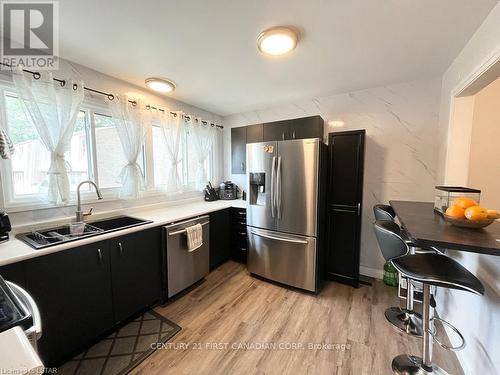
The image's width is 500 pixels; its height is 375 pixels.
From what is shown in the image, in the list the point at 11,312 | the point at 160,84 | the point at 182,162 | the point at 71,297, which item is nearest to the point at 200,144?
the point at 182,162

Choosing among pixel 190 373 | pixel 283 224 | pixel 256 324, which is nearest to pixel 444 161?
pixel 283 224

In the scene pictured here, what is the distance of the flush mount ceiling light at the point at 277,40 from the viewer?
146 cm

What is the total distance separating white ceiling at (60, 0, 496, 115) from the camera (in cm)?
128

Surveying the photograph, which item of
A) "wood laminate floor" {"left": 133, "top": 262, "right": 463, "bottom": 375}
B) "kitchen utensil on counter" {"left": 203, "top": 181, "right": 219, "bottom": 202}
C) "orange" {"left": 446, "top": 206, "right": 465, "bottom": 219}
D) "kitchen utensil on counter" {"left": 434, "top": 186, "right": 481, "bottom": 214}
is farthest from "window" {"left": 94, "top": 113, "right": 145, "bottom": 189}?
"kitchen utensil on counter" {"left": 434, "top": 186, "right": 481, "bottom": 214}

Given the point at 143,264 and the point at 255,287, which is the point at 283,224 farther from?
A: the point at 143,264

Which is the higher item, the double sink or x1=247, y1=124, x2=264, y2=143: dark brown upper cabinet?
x1=247, y1=124, x2=264, y2=143: dark brown upper cabinet

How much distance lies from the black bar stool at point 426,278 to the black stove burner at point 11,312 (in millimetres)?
1657

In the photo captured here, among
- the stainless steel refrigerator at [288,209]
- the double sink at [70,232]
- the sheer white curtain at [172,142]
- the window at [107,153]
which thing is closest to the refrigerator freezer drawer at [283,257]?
the stainless steel refrigerator at [288,209]

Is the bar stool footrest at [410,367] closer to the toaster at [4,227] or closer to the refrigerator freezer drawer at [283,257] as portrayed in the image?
the refrigerator freezer drawer at [283,257]

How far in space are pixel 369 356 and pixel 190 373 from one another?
1312 mm

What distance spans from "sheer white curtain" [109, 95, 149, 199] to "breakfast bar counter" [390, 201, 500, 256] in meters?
2.51

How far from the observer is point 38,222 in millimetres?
1755

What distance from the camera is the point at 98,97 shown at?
2145 millimetres

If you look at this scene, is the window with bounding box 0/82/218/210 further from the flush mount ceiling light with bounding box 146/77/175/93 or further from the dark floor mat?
the dark floor mat
